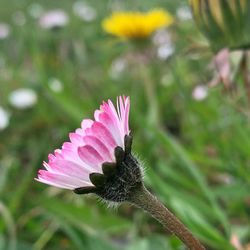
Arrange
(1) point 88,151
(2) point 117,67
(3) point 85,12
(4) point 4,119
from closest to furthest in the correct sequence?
(1) point 88,151, (4) point 4,119, (2) point 117,67, (3) point 85,12

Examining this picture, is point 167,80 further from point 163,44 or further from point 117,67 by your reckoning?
point 117,67

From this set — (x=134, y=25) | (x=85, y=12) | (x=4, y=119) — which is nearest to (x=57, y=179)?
(x=134, y=25)

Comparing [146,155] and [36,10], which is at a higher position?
[146,155]

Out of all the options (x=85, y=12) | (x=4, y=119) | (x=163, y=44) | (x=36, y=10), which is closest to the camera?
(x=4, y=119)

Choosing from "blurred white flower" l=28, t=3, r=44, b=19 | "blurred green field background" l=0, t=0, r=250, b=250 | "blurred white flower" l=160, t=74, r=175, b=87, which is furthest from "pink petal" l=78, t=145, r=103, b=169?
"blurred white flower" l=28, t=3, r=44, b=19

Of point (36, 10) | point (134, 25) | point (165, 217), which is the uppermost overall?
point (165, 217)

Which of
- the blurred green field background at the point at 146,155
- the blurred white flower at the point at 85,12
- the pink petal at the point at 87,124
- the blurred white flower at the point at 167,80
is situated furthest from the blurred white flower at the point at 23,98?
the blurred white flower at the point at 85,12

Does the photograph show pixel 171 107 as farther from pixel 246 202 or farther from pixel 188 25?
pixel 246 202
